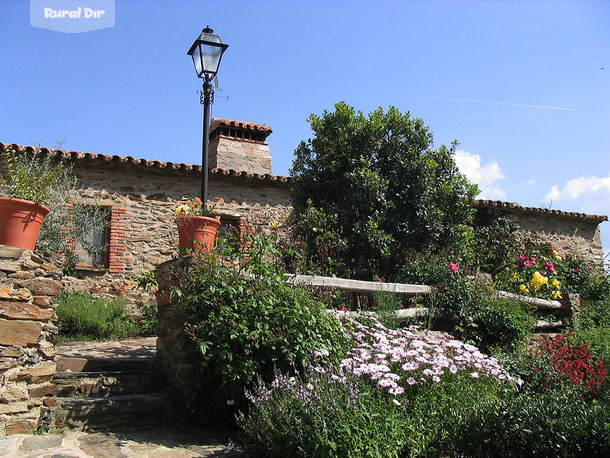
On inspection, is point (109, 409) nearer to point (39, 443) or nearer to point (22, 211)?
point (39, 443)

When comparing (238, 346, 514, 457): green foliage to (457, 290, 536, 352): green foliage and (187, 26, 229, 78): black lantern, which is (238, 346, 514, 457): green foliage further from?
(187, 26, 229, 78): black lantern

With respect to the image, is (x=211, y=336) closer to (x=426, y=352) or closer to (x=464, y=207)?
(x=426, y=352)

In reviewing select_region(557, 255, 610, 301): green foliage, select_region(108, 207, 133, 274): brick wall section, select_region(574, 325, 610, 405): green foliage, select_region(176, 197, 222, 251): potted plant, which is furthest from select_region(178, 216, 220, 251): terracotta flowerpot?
select_region(557, 255, 610, 301): green foliage

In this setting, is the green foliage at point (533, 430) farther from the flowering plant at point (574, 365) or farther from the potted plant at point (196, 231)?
the potted plant at point (196, 231)

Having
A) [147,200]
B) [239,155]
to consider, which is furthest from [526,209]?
[147,200]

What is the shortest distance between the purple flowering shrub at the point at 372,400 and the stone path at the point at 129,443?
39 centimetres

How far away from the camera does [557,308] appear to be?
28.0 ft

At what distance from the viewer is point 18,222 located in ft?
14.7

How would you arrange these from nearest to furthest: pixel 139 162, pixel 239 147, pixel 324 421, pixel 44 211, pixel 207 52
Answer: pixel 324 421 < pixel 44 211 < pixel 207 52 < pixel 139 162 < pixel 239 147

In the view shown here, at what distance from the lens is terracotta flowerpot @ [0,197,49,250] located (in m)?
4.45

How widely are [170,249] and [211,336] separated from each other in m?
6.32

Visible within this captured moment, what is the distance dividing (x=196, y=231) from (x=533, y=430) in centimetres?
359

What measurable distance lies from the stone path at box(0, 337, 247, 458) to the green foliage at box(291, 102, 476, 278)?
4054 mm

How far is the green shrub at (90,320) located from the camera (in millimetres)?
7707
